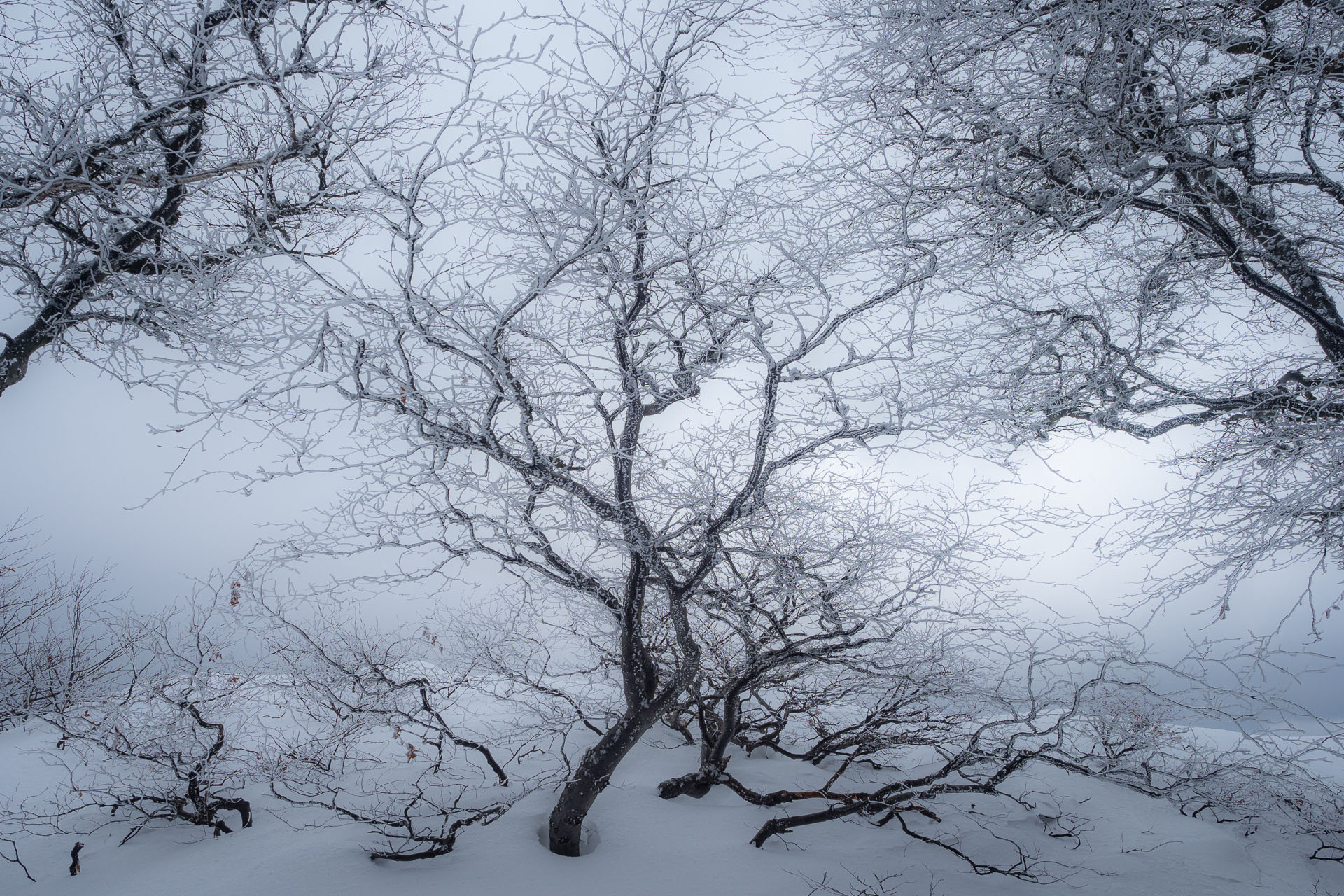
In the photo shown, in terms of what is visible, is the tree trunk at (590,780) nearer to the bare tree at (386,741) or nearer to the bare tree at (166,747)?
the bare tree at (386,741)

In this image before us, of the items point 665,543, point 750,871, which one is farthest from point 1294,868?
point 665,543

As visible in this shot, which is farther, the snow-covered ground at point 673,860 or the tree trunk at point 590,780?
the tree trunk at point 590,780

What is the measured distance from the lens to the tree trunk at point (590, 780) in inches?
187

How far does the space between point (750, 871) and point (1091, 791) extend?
3809 mm

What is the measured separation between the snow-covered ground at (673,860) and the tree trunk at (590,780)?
0.49 feet

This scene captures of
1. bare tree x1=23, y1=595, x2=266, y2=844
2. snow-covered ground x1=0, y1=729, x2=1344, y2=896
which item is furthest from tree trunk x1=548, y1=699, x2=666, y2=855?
bare tree x1=23, y1=595, x2=266, y2=844

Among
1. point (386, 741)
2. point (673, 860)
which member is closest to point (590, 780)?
point (673, 860)

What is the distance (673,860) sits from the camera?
4.75m

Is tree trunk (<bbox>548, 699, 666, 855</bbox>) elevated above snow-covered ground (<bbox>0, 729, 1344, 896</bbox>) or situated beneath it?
elevated above

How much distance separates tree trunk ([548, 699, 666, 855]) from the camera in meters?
4.75

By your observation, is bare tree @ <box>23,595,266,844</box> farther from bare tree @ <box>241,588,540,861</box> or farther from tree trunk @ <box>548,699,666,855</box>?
tree trunk @ <box>548,699,666,855</box>

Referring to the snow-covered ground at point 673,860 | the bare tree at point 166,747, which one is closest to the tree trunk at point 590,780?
the snow-covered ground at point 673,860

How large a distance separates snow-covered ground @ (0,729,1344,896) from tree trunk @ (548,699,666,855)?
0.49 ft

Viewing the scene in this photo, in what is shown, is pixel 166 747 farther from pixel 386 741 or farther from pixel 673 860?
pixel 673 860
